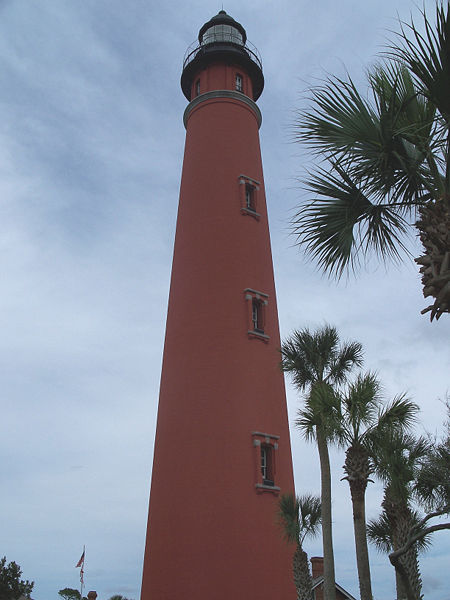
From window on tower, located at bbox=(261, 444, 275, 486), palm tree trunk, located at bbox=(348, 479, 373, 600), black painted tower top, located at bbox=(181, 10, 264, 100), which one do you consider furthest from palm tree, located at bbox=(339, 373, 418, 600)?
black painted tower top, located at bbox=(181, 10, 264, 100)

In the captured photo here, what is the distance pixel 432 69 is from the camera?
6.51m

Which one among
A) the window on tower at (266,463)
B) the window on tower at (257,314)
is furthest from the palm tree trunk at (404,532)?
the window on tower at (257,314)

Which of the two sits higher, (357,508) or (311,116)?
(311,116)

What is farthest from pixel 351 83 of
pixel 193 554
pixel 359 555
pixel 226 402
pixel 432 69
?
pixel 193 554

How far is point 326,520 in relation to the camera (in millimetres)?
Result: 12961

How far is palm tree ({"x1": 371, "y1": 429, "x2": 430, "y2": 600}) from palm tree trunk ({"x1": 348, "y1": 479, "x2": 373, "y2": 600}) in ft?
1.56

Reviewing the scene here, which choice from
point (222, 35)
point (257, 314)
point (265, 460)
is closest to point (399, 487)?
point (265, 460)

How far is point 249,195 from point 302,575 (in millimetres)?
12891

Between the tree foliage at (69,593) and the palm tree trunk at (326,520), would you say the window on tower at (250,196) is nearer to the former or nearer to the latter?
the palm tree trunk at (326,520)

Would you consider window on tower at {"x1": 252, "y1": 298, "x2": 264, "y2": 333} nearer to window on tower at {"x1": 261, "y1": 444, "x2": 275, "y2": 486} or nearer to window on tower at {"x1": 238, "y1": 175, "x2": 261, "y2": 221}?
window on tower at {"x1": 238, "y1": 175, "x2": 261, "y2": 221}

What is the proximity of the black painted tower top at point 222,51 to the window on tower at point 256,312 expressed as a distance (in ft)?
32.6

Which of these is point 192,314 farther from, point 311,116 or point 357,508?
point 311,116

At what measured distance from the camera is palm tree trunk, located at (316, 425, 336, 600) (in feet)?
41.4

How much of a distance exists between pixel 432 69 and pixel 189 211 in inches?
599
